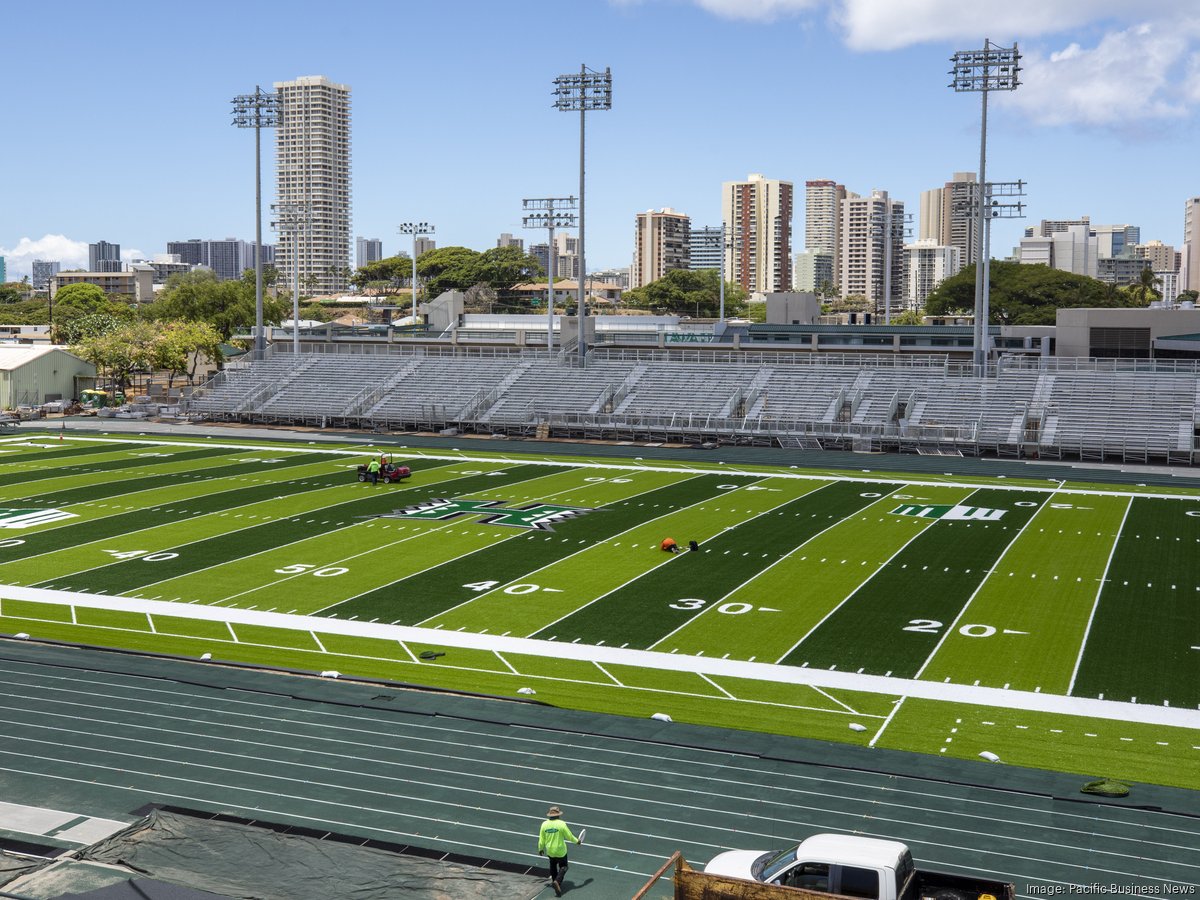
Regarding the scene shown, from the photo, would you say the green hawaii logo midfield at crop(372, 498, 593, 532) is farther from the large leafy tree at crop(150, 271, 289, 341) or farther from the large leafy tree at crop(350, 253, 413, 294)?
the large leafy tree at crop(350, 253, 413, 294)

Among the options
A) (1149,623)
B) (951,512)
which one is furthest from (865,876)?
(951,512)

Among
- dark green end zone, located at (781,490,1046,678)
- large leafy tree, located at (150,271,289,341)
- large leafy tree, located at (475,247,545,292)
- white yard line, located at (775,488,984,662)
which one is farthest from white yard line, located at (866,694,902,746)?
large leafy tree, located at (475,247,545,292)

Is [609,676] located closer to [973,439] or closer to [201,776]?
[201,776]

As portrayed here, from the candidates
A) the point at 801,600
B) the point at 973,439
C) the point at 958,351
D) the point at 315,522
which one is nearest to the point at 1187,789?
the point at 801,600

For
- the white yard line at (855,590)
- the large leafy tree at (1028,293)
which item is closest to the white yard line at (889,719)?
the white yard line at (855,590)

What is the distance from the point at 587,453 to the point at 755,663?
31.6 m

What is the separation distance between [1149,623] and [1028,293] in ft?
305

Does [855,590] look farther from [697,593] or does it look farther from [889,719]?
A: [889,719]

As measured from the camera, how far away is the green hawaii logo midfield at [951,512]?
119 feet

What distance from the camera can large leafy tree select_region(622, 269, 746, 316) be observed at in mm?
154500

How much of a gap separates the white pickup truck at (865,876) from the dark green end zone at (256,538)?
19.7 metres

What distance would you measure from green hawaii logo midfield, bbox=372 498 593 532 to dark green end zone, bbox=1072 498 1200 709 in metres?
15.0

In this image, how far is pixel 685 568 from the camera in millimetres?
29688

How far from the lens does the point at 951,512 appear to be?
123 feet
